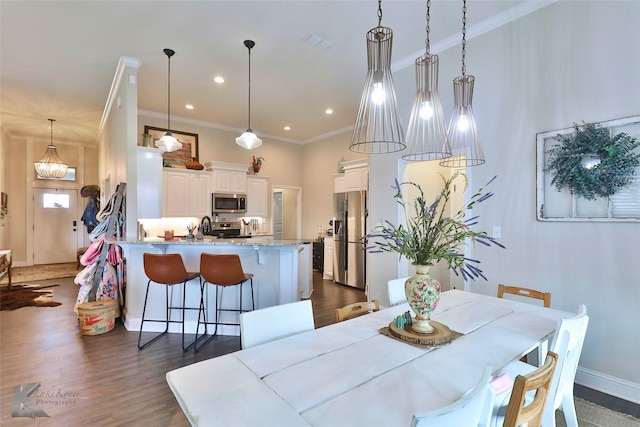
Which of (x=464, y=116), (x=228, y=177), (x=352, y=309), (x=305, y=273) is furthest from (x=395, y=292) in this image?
(x=228, y=177)

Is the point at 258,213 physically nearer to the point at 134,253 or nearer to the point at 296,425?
the point at 134,253

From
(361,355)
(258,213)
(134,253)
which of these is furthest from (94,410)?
(258,213)

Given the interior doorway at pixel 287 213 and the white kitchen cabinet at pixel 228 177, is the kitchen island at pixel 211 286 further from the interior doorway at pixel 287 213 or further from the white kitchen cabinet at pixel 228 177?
the interior doorway at pixel 287 213

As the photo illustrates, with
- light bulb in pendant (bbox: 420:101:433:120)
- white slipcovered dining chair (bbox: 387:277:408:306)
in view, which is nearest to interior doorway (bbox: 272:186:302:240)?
white slipcovered dining chair (bbox: 387:277:408:306)

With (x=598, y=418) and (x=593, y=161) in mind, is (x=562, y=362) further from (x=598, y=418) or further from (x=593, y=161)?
(x=593, y=161)

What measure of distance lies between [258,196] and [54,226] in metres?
5.68

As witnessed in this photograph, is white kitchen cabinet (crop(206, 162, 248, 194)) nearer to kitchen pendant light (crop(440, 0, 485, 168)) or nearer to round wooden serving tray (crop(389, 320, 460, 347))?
kitchen pendant light (crop(440, 0, 485, 168))

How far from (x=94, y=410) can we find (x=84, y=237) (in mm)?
7948

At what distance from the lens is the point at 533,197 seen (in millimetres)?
2752

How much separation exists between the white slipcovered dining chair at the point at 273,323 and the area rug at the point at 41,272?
23.1 ft

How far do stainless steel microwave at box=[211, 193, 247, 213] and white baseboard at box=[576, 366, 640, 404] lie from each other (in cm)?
571

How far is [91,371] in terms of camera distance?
2.57 m

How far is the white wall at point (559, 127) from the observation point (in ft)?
7.54

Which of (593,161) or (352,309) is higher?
(593,161)
